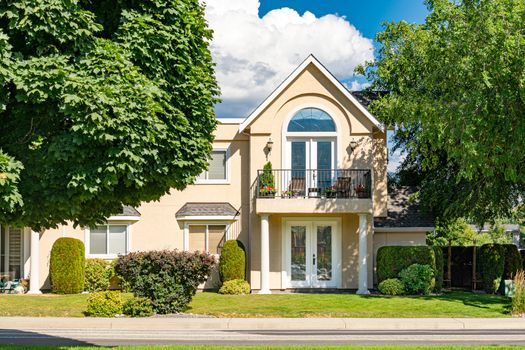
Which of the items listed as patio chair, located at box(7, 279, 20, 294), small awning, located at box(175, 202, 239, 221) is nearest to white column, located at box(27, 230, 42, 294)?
→ patio chair, located at box(7, 279, 20, 294)

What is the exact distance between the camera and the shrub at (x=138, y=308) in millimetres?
19156

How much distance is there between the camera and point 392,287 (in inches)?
941

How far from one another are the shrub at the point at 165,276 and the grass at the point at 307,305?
83 cm

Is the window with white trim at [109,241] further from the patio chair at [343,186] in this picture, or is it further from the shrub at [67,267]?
the patio chair at [343,186]

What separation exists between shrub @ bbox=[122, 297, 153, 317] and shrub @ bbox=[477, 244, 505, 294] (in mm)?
13316

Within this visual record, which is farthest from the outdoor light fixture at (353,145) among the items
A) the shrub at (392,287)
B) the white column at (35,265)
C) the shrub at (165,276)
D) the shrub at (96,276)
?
the white column at (35,265)

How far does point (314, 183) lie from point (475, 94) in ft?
26.0

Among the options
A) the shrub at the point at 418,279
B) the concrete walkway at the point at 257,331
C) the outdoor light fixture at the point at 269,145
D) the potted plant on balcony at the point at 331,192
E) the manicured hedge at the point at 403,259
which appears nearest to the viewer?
the concrete walkway at the point at 257,331

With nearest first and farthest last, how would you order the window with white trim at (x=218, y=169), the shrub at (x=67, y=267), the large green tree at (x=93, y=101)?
1. the large green tree at (x=93, y=101)
2. the shrub at (x=67, y=267)
3. the window with white trim at (x=218, y=169)

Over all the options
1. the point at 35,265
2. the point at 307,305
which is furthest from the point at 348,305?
the point at 35,265

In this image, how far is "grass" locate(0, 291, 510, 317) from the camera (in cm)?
1958

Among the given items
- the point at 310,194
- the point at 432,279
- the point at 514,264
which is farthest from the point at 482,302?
the point at 310,194

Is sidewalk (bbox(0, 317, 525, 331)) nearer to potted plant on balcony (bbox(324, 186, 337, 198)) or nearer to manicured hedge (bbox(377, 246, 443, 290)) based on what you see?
manicured hedge (bbox(377, 246, 443, 290))

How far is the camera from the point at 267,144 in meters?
26.1
